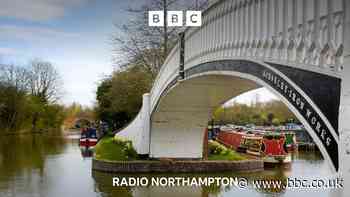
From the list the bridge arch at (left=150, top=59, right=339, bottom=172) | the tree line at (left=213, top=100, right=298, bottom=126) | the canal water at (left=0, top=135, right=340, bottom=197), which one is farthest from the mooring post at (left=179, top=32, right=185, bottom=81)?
the tree line at (left=213, top=100, right=298, bottom=126)

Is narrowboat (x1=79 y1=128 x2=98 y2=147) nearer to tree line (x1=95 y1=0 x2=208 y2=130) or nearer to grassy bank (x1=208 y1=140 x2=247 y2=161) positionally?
tree line (x1=95 y1=0 x2=208 y2=130)

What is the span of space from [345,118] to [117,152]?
1499 centimetres

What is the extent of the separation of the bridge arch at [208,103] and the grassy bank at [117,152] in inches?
34.8

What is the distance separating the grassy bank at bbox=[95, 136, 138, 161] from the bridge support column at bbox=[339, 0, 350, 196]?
1397 cm

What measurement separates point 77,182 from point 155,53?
8.48 metres

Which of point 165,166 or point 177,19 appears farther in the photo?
point 165,166

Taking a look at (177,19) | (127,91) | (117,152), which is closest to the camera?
(177,19)

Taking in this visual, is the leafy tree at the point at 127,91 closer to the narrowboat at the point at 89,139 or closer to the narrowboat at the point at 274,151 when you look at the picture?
the narrowboat at the point at 89,139

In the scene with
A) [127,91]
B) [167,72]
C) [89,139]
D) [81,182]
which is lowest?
[81,182]

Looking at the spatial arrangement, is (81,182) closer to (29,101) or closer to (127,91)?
(127,91)

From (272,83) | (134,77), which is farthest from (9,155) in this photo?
(272,83)

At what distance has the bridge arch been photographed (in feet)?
17.2

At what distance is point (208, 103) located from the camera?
Result: 1552 cm

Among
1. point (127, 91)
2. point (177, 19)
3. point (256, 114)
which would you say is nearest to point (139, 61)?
point (127, 91)
